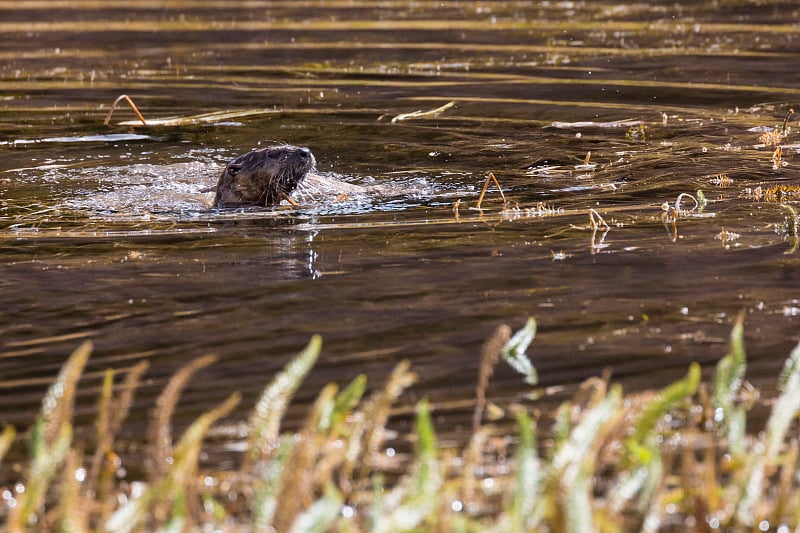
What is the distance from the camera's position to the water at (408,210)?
5.18 meters

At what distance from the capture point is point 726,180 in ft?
28.2

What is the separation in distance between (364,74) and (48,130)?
3.91 metres

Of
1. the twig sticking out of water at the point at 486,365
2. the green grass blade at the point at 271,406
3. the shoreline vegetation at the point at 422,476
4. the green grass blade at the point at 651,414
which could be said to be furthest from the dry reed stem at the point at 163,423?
the green grass blade at the point at 651,414

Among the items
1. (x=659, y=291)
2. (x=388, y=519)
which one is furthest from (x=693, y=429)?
(x=659, y=291)

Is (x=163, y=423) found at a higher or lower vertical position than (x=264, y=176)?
higher

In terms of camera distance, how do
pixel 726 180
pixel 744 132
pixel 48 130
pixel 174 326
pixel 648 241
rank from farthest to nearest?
pixel 48 130 → pixel 744 132 → pixel 726 180 → pixel 648 241 → pixel 174 326

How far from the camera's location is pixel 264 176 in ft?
29.2

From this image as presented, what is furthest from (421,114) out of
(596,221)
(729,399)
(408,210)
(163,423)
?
(163,423)

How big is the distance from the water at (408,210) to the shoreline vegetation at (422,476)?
512 mm

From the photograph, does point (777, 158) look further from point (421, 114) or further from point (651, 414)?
point (651, 414)

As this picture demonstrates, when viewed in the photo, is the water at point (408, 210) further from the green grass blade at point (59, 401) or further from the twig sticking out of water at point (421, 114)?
the green grass blade at point (59, 401)

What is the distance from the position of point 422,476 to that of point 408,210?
497cm

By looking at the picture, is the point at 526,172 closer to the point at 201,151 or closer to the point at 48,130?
the point at 201,151

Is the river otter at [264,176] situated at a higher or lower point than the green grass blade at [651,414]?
lower
